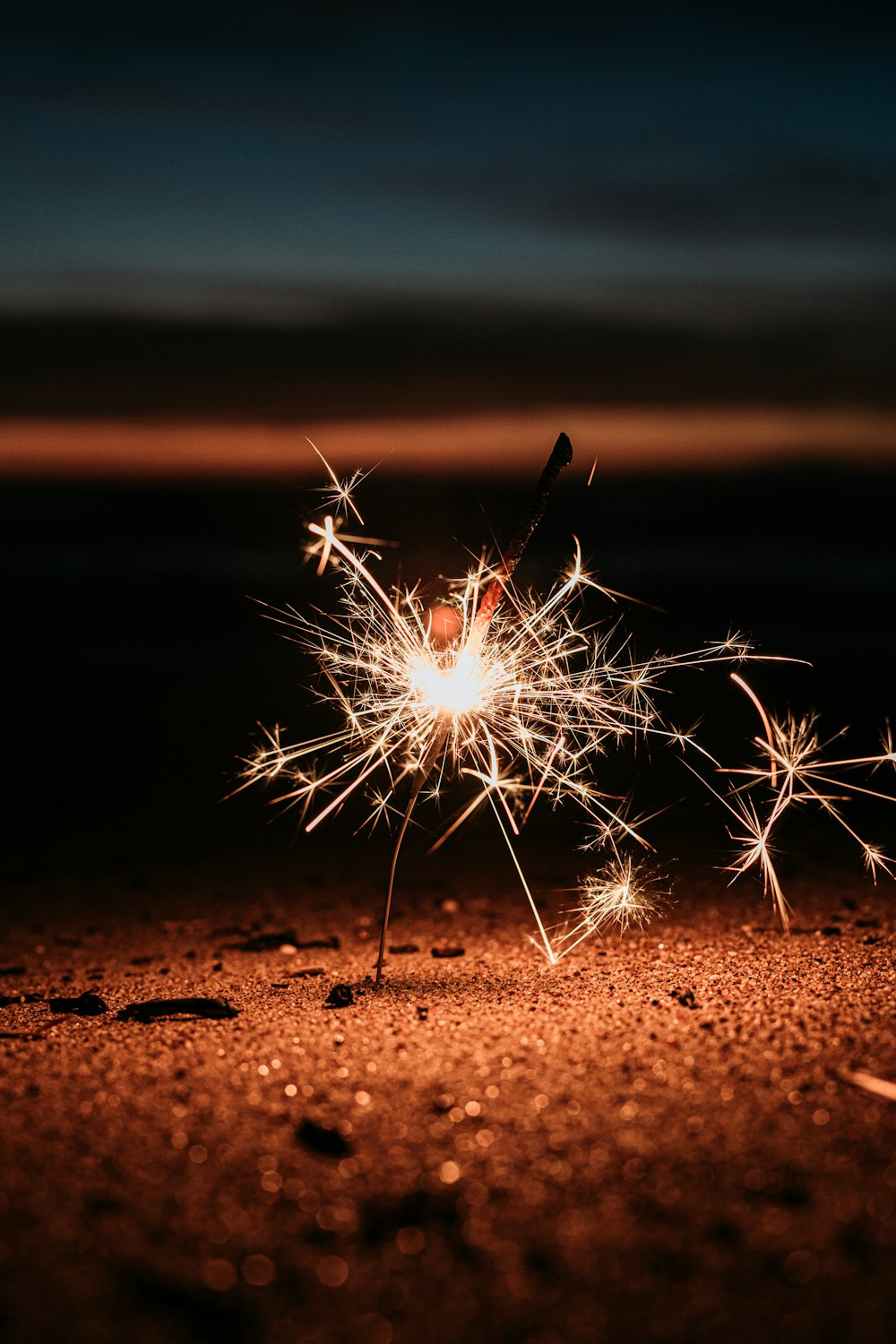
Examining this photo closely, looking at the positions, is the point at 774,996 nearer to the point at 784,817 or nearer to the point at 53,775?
the point at 784,817

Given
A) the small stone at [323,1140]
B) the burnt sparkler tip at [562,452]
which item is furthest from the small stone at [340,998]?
the burnt sparkler tip at [562,452]

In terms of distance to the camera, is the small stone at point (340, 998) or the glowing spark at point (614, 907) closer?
the small stone at point (340, 998)

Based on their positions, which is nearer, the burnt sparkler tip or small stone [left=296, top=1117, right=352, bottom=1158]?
small stone [left=296, top=1117, right=352, bottom=1158]

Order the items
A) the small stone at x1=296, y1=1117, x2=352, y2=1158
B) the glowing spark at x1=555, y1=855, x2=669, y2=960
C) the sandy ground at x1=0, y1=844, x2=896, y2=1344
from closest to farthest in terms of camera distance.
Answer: the sandy ground at x1=0, y1=844, x2=896, y2=1344 → the small stone at x1=296, y1=1117, x2=352, y2=1158 → the glowing spark at x1=555, y1=855, x2=669, y2=960

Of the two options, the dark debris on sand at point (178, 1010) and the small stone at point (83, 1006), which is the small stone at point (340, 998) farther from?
the small stone at point (83, 1006)

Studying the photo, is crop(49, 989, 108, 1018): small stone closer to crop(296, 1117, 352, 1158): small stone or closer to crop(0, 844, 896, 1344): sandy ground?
crop(0, 844, 896, 1344): sandy ground

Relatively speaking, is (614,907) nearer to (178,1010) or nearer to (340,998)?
(340,998)

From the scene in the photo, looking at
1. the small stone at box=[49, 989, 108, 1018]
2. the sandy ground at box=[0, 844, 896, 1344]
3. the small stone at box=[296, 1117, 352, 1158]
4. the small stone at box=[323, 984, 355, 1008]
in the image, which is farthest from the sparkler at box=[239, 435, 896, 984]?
the small stone at box=[296, 1117, 352, 1158]

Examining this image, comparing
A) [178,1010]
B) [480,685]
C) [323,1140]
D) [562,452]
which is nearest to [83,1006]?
[178,1010]

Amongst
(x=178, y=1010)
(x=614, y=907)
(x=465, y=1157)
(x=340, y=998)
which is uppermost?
(x=614, y=907)
